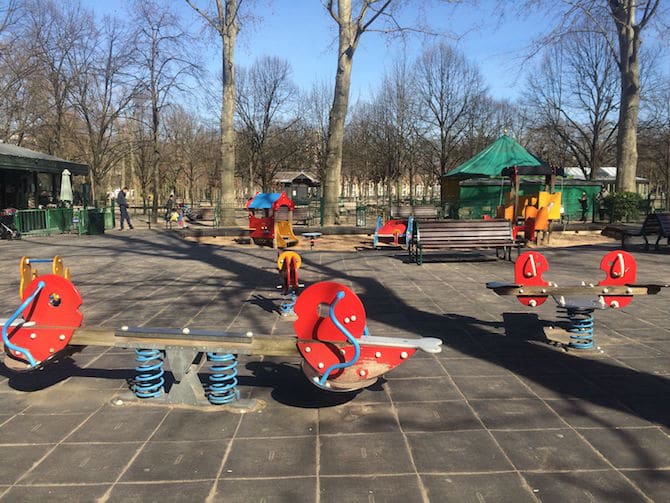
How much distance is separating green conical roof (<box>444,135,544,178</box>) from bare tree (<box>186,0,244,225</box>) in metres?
9.68

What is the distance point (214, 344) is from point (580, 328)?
358 centimetres

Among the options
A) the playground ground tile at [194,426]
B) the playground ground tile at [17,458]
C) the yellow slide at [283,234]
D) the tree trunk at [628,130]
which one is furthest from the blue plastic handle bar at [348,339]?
the tree trunk at [628,130]

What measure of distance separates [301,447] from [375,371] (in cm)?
71

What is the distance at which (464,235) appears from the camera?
35.9ft

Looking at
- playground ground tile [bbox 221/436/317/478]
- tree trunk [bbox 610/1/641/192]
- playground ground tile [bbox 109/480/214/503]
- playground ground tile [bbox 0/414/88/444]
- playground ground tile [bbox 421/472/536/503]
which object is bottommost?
playground ground tile [bbox 0/414/88/444]

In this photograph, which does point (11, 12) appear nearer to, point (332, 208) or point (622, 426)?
point (332, 208)

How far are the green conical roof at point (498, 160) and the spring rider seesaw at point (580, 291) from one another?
16.1 metres

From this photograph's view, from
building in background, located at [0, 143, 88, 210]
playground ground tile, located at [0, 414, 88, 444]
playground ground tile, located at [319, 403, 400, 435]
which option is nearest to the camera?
playground ground tile, located at [0, 414, 88, 444]

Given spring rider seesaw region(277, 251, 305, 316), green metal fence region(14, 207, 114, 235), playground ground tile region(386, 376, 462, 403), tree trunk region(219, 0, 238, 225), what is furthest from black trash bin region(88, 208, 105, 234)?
playground ground tile region(386, 376, 462, 403)

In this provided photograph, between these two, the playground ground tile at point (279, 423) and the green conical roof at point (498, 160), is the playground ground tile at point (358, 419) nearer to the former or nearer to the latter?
the playground ground tile at point (279, 423)

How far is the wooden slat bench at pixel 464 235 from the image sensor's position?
1085 cm

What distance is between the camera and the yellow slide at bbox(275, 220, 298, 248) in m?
14.2

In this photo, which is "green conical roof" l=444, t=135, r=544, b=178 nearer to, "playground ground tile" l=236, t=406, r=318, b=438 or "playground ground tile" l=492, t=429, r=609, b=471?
"playground ground tile" l=492, t=429, r=609, b=471

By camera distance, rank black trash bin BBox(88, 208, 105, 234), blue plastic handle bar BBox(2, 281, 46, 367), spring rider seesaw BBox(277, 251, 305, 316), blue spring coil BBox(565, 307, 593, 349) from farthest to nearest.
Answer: black trash bin BBox(88, 208, 105, 234) → spring rider seesaw BBox(277, 251, 305, 316) → blue spring coil BBox(565, 307, 593, 349) → blue plastic handle bar BBox(2, 281, 46, 367)
